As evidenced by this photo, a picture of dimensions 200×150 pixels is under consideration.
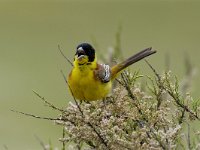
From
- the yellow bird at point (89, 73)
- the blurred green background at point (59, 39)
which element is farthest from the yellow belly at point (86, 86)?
the blurred green background at point (59, 39)

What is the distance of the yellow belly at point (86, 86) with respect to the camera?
3.60 m

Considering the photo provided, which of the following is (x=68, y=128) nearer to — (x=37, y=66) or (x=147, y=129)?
(x=147, y=129)

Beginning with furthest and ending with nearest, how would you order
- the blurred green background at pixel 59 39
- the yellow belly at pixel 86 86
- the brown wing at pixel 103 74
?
the blurred green background at pixel 59 39, the brown wing at pixel 103 74, the yellow belly at pixel 86 86

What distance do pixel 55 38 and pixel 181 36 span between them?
307cm

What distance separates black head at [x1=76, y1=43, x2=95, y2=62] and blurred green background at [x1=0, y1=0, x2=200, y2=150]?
9.27 m

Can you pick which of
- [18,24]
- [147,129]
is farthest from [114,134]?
[18,24]

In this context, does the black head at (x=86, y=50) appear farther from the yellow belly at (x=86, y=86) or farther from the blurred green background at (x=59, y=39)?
the blurred green background at (x=59, y=39)

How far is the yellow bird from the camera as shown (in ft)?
12.0

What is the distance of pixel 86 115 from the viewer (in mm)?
2619

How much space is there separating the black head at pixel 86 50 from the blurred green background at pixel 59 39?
9266 millimetres

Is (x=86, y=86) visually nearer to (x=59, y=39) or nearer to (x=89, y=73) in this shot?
(x=89, y=73)

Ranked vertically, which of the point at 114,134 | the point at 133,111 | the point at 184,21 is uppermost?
the point at 184,21

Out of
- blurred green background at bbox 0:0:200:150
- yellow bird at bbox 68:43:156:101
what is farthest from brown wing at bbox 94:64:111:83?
blurred green background at bbox 0:0:200:150

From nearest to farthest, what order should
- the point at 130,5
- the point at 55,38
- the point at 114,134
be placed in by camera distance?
1. the point at 114,134
2. the point at 55,38
3. the point at 130,5
